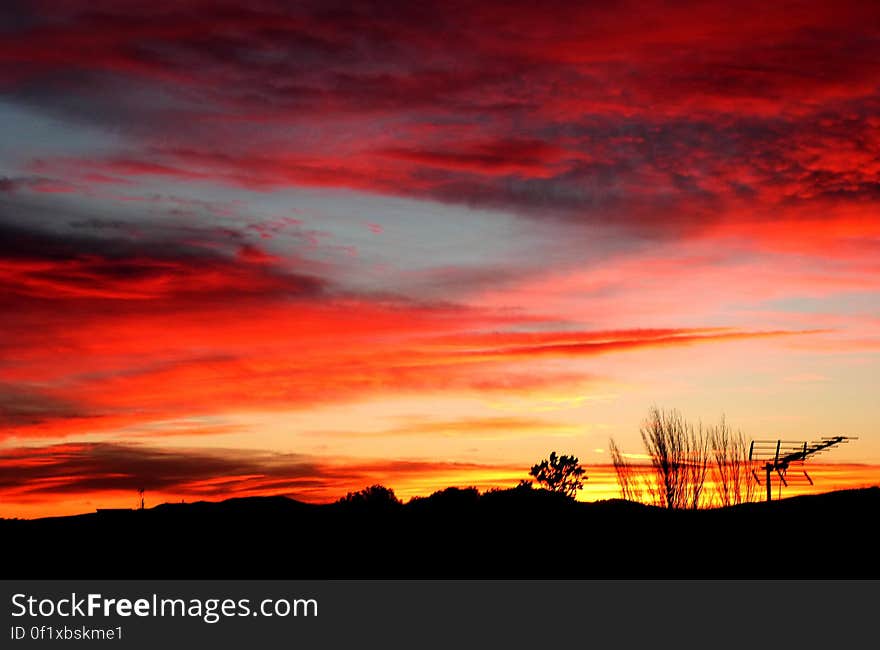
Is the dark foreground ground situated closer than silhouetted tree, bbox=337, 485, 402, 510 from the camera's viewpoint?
Yes

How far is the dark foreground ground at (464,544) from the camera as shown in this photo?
3562 cm

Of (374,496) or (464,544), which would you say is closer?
(464,544)

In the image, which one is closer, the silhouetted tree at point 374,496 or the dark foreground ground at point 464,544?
A: the dark foreground ground at point 464,544

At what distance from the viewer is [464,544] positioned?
1529 inches

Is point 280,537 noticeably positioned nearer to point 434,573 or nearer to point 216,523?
point 216,523

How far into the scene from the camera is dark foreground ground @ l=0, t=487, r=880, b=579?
35625 millimetres

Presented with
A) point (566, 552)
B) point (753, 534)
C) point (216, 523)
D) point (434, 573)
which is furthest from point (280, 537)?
point (753, 534)
